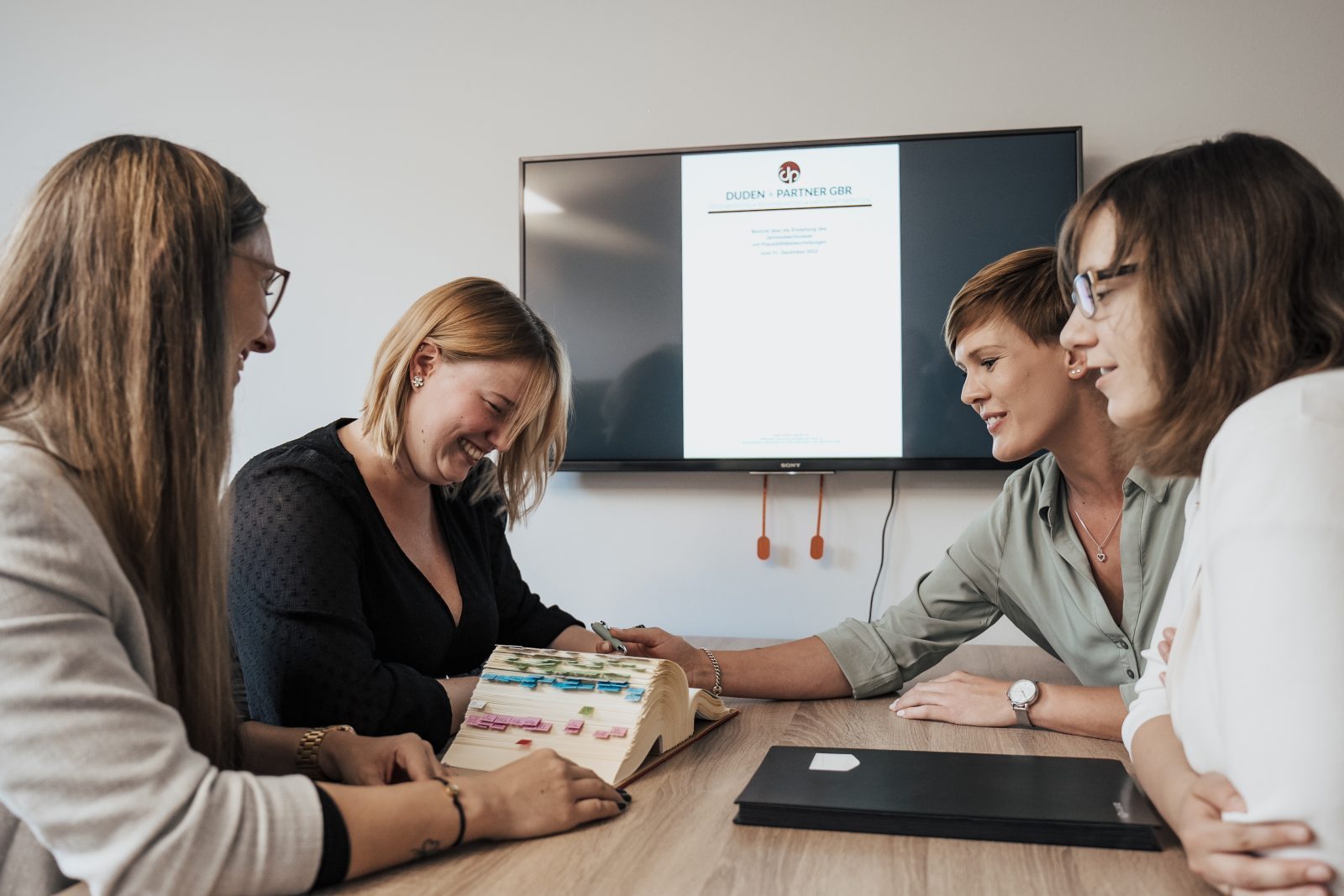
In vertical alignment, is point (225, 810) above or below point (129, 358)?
below

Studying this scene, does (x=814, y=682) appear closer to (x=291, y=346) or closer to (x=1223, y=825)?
(x=1223, y=825)

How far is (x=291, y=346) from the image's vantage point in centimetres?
292

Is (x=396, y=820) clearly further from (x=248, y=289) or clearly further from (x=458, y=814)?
(x=248, y=289)

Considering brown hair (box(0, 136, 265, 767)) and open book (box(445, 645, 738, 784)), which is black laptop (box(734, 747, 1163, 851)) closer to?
open book (box(445, 645, 738, 784))

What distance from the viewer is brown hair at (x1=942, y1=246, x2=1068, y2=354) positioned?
1697mm

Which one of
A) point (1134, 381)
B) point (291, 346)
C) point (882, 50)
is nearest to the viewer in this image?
point (1134, 381)

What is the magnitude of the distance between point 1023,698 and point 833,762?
41cm

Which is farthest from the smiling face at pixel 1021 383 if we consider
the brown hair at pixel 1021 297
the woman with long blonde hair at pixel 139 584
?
the woman with long blonde hair at pixel 139 584

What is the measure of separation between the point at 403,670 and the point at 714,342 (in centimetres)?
144

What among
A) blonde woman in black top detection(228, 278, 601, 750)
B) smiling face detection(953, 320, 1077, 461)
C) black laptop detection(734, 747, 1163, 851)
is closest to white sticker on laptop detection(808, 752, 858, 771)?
black laptop detection(734, 747, 1163, 851)

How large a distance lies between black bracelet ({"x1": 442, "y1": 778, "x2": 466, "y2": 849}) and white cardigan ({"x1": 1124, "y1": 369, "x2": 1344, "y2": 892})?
2.03ft

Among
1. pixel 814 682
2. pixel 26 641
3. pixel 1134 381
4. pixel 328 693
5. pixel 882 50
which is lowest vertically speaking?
pixel 814 682

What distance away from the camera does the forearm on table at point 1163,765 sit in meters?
0.93

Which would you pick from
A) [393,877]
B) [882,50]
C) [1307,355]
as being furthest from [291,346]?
[1307,355]
